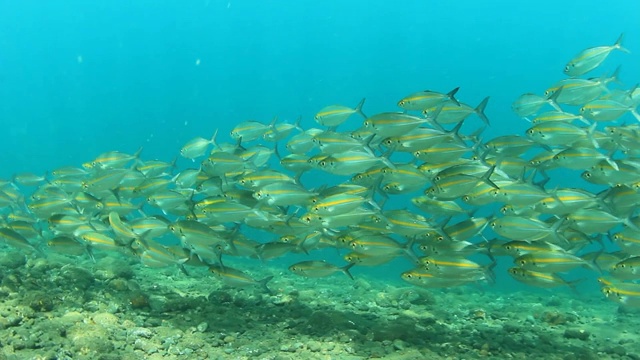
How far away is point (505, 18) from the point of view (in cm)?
7138

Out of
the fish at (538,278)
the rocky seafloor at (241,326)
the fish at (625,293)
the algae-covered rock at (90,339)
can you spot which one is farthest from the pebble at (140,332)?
the fish at (625,293)

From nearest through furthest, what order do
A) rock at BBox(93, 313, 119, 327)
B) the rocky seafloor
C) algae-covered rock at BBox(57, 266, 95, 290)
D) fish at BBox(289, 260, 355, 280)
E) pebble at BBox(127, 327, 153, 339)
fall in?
the rocky seafloor < pebble at BBox(127, 327, 153, 339) < rock at BBox(93, 313, 119, 327) < fish at BBox(289, 260, 355, 280) < algae-covered rock at BBox(57, 266, 95, 290)

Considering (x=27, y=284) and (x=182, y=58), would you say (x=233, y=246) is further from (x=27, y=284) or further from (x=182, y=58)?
(x=182, y=58)

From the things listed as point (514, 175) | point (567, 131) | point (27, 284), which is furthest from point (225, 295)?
point (567, 131)

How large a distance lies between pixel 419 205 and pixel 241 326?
2.89m

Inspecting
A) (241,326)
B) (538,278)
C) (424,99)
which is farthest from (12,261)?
(538,278)

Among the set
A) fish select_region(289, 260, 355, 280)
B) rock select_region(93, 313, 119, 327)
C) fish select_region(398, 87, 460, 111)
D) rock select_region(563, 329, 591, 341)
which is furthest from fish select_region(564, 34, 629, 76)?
rock select_region(93, 313, 119, 327)

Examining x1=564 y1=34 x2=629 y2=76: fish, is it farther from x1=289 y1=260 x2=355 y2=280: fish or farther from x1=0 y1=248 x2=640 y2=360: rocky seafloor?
x1=289 y1=260 x2=355 y2=280: fish

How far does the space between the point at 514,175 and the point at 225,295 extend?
4.51 metres

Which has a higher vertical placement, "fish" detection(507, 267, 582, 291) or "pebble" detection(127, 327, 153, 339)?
"fish" detection(507, 267, 582, 291)

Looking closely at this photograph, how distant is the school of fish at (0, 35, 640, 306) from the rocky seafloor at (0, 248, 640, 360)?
2.20 ft

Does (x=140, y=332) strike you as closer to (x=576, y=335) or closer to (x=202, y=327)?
(x=202, y=327)

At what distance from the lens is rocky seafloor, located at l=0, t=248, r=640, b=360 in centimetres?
508

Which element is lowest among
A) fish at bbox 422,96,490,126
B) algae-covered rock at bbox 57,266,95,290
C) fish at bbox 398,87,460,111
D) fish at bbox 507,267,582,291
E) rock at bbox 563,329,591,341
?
rock at bbox 563,329,591,341
